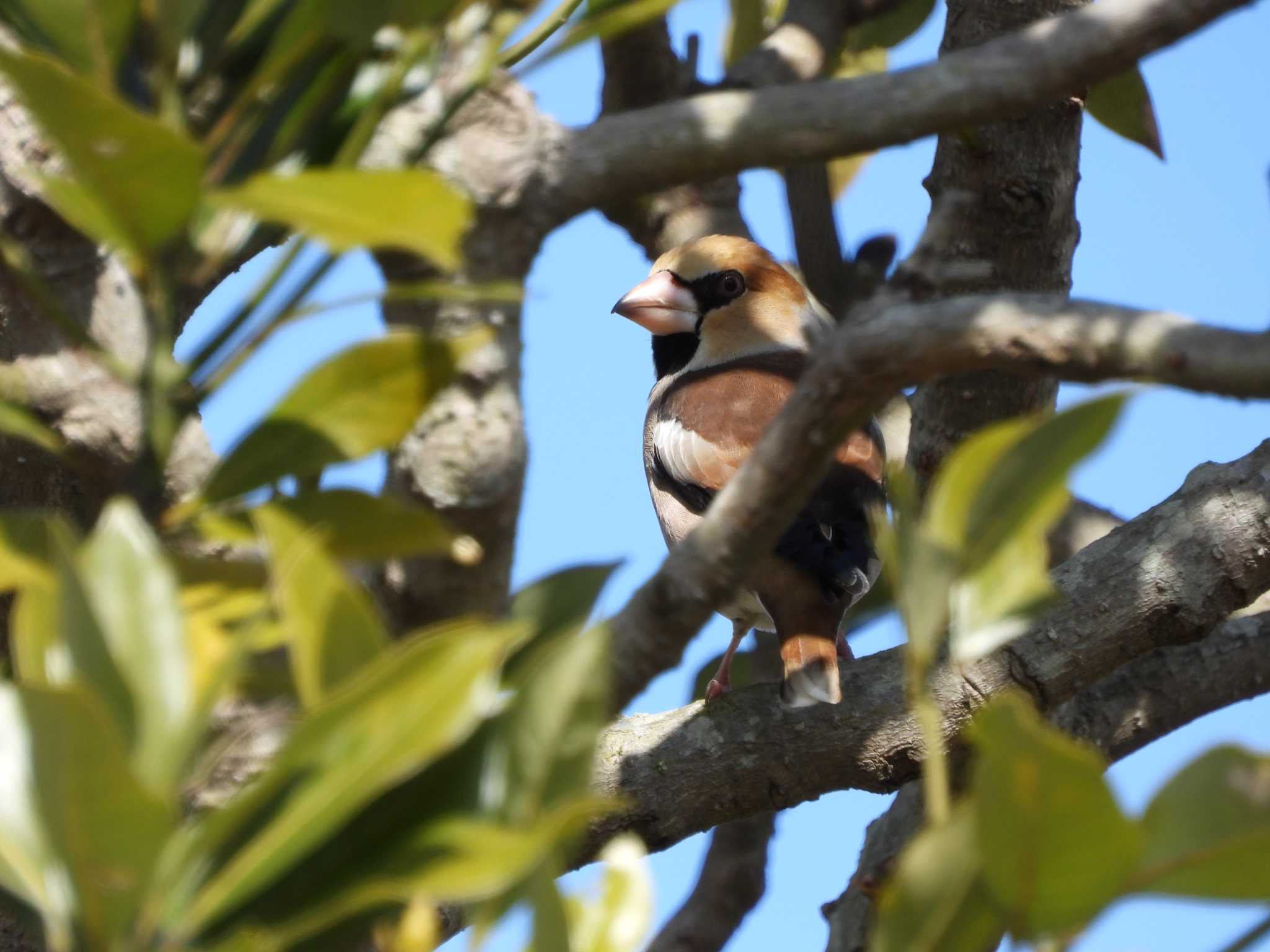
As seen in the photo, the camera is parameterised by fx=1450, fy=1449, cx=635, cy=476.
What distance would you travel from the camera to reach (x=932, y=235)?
1.45 meters

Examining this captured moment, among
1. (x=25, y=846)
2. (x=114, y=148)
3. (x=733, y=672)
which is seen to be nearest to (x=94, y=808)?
(x=25, y=846)

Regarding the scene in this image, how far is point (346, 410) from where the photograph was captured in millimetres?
1152

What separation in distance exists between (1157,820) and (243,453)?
72 centimetres

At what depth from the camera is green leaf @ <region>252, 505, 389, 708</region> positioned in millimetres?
908

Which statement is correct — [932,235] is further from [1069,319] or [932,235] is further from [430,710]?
[430,710]

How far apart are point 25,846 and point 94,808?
0.31ft

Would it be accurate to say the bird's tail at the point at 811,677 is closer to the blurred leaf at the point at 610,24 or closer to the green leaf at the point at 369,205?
the blurred leaf at the point at 610,24

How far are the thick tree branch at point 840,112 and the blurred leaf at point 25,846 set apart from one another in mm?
898

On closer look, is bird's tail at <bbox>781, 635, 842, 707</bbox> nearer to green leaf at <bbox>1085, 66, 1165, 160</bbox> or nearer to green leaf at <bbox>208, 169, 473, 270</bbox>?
green leaf at <bbox>1085, 66, 1165, 160</bbox>

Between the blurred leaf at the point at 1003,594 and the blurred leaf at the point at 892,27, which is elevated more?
the blurred leaf at the point at 892,27

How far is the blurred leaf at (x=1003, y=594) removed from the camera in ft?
3.16

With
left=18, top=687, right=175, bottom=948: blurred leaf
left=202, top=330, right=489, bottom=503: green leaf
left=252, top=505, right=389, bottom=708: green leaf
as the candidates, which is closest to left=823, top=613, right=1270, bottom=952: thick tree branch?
left=202, top=330, right=489, bottom=503: green leaf

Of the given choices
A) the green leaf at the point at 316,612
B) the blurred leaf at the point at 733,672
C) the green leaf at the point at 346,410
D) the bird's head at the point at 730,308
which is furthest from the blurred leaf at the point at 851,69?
the green leaf at the point at 316,612

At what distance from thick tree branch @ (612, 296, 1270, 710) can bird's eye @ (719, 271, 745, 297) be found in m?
3.99
